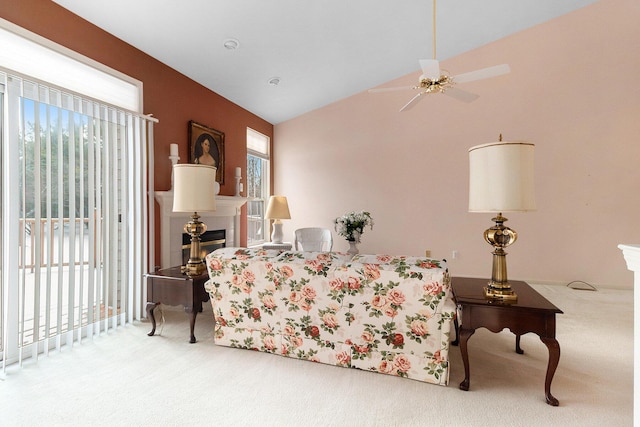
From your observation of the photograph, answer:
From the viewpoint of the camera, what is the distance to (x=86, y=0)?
8.64 feet

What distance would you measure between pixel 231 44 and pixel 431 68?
7.17ft

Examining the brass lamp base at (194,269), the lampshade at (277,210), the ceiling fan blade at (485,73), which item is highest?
the ceiling fan blade at (485,73)

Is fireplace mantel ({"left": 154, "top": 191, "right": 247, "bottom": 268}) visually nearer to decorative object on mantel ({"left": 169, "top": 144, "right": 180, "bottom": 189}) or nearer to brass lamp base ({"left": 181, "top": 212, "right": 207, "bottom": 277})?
decorative object on mantel ({"left": 169, "top": 144, "right": 180, "bottom": 189})

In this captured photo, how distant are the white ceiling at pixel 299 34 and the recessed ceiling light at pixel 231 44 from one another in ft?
0.18

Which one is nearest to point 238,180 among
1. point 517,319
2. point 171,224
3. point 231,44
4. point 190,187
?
point 171,224

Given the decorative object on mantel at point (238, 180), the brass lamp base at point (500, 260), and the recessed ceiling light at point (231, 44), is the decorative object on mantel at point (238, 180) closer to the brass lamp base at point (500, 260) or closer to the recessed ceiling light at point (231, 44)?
the recessed ceiling light at point (231, 44)

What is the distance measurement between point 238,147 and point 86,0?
9.36 feet

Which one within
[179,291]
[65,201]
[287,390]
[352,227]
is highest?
[65,201]

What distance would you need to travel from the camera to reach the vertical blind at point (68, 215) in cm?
231

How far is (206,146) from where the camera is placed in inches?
176

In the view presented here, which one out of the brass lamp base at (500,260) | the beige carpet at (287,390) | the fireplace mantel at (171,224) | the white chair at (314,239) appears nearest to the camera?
the beige carpet at (287,390)

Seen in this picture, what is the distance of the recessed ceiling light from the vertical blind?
48.8 inches

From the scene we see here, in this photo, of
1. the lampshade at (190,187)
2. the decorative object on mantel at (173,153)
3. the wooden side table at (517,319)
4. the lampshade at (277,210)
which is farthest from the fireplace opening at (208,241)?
the wooden side table at (517,319)

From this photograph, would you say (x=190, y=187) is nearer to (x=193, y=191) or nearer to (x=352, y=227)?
(x=193, y=191)
